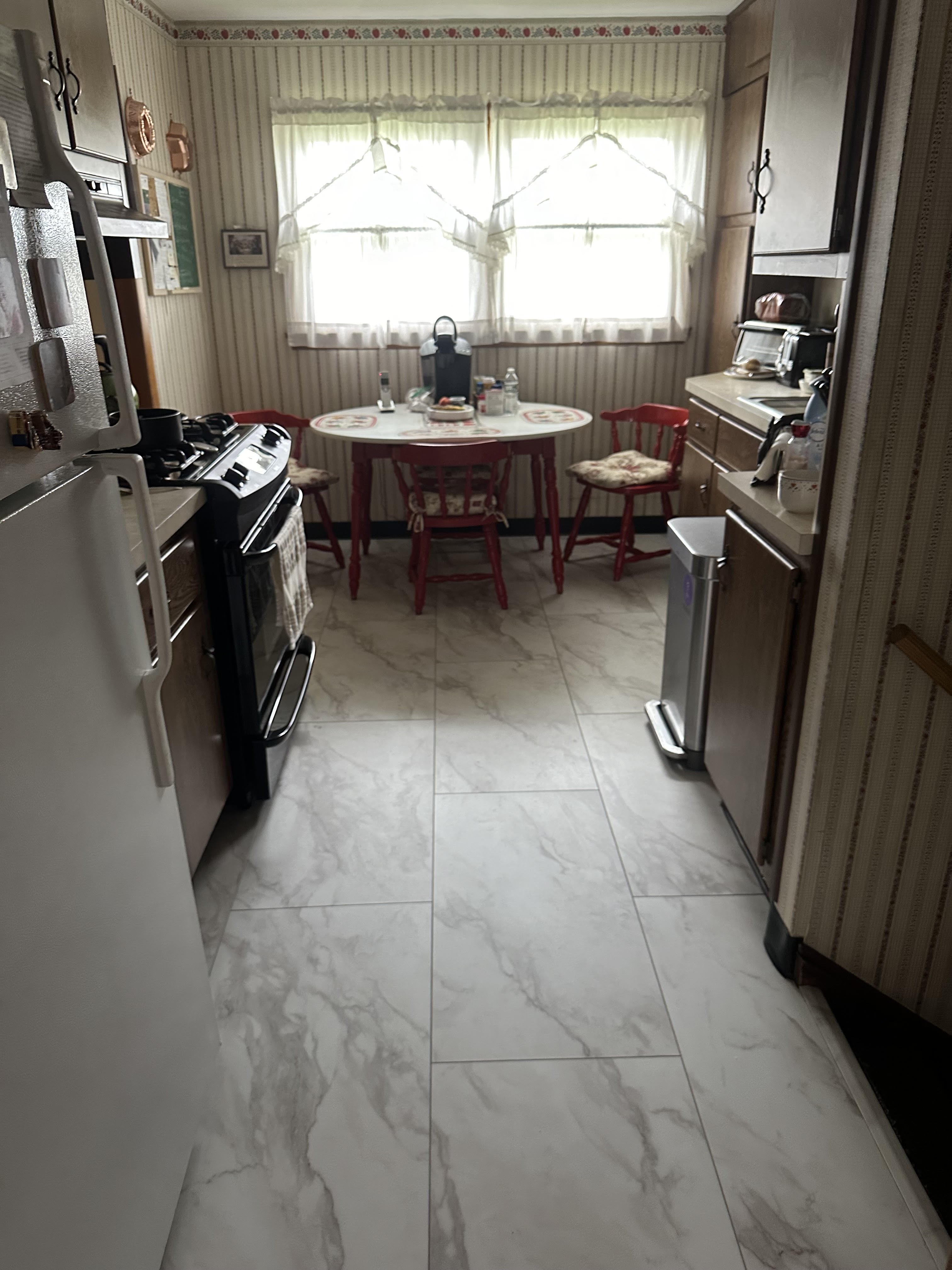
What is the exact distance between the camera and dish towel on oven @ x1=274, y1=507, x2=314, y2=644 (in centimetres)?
250

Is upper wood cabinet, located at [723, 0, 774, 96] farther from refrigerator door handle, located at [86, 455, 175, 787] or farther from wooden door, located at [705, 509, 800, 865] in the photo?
refrigerator door handle, located at [86, 455, 175, 787]

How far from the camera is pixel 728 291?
431 centimetres

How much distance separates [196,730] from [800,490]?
1.45 m

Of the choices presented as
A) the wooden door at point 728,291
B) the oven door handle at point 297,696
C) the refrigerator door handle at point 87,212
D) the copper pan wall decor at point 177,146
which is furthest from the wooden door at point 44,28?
the wooden door at point 728,291

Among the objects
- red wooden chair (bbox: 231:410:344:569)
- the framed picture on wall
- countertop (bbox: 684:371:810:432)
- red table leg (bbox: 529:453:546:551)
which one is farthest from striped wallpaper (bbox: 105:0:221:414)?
countertop (bbox: 684:371:810:432)

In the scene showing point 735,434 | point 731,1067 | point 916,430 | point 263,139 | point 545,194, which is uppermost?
point 263,139

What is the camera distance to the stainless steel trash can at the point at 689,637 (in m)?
2.41

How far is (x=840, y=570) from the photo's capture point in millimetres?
1531

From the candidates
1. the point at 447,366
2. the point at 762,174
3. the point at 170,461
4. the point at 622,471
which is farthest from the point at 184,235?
the point at 762,174

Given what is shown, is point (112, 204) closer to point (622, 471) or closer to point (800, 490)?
point (800, 490)

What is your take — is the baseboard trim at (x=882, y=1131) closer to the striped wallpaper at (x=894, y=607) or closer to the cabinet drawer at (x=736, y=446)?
the striped wallpaper at (x=894, y=607)

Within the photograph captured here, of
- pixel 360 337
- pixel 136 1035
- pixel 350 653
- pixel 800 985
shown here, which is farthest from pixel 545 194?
pixel 136 1035

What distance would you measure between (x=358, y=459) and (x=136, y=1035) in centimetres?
311

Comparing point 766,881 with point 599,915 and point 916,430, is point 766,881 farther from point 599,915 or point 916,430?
point 916,430
